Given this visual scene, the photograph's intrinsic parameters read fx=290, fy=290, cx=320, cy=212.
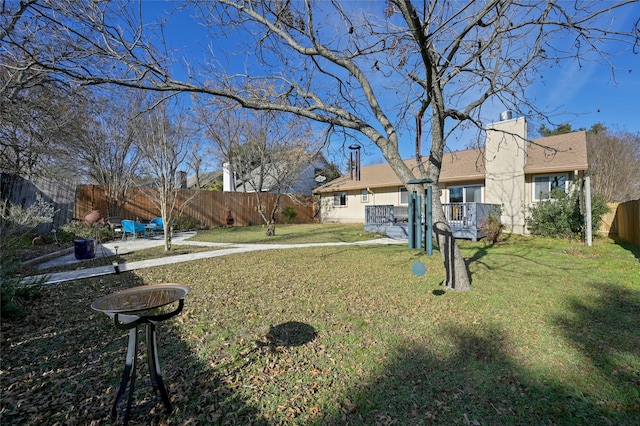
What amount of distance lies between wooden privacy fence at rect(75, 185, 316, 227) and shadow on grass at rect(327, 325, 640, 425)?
34.2 ft

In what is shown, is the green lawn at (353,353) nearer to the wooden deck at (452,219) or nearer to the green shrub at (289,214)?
the wooden deck at (452,219)

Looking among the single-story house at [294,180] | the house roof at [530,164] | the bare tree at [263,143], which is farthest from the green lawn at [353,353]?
the single-story house at [294,180]

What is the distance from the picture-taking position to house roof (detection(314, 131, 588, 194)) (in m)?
11.7

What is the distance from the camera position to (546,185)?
12508 mm

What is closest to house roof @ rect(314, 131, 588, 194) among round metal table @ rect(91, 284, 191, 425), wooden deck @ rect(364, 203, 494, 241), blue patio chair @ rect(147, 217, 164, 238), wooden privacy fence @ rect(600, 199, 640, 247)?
wooden deck @ rect(364, 203, 494, 241)

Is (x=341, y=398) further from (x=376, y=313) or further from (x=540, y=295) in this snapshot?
(x=540, y=295)

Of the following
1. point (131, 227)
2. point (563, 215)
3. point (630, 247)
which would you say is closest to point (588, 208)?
point (563, 215)

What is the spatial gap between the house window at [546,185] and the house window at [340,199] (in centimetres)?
1184

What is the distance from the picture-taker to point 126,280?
5836 millimetres

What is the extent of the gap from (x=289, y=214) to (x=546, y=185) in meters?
15.5

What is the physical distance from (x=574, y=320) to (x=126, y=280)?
7.62 metres

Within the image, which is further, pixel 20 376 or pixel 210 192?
pixel 210 192

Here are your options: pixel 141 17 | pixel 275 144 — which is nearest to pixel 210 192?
pixel 275 144

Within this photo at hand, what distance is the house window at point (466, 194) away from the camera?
14.3 m
